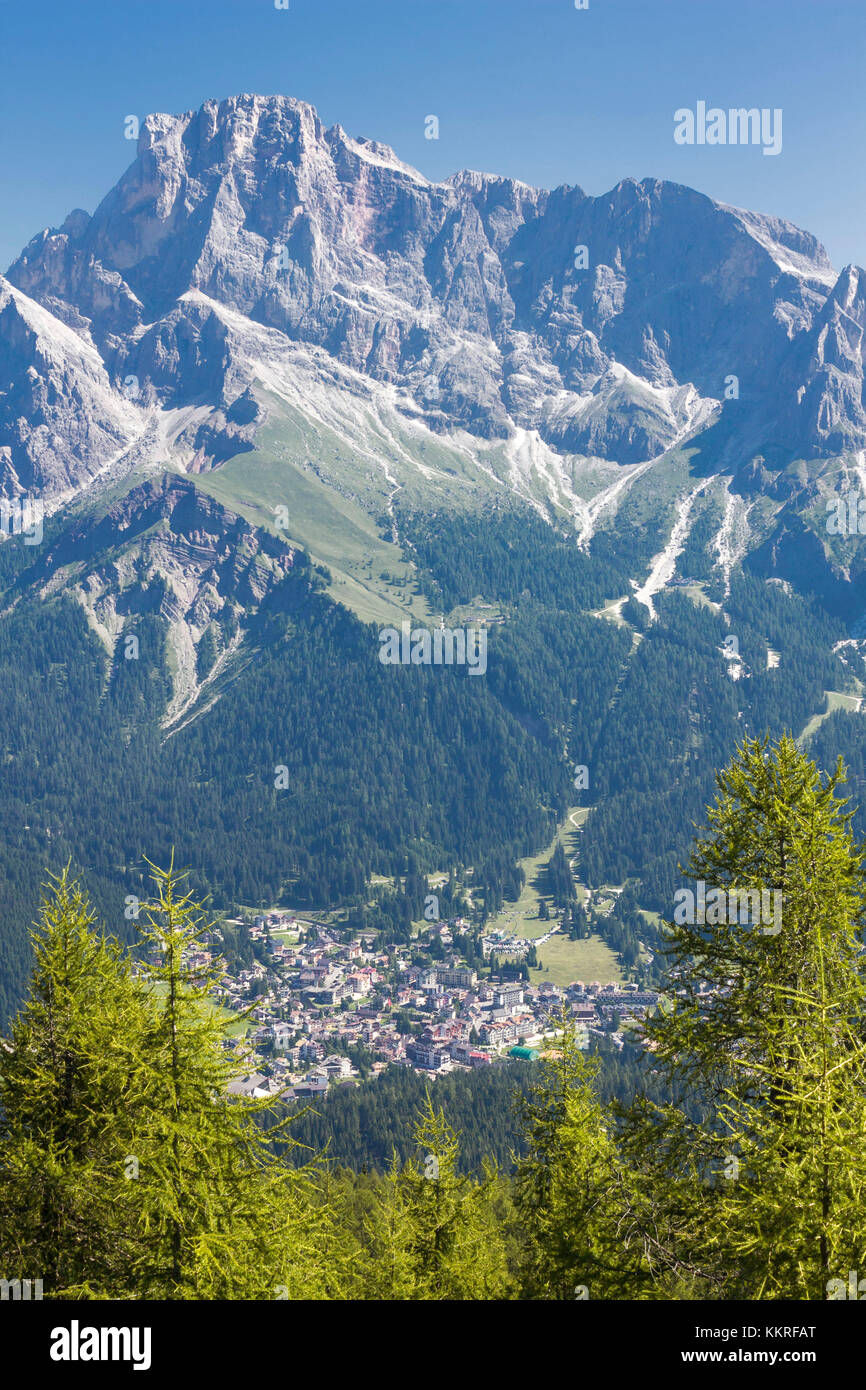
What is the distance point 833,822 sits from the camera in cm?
1912

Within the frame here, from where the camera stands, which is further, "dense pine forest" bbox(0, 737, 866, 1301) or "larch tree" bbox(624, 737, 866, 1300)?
"dense pine forest" bbox(0, 737, 866, 1301)

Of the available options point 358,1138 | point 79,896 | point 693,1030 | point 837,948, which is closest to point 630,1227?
point 693,1030

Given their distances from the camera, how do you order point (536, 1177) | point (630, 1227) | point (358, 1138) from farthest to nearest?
point (358, 1138), point (536, 1177), point (630, 1227)

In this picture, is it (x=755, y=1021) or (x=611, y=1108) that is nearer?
(x=755, y=1021)

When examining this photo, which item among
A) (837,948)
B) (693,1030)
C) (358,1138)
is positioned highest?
(837,948)

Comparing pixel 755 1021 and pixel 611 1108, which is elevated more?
pixel 755 1021

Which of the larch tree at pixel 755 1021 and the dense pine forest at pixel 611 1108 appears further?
the dense pine forest at pixel 611 1108

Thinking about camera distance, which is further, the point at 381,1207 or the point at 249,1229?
the point at 381,1207

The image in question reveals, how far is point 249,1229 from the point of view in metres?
17.3

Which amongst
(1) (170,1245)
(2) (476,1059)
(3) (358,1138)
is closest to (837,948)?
(1) (170,1245)

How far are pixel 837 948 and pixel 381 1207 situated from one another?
2219 cm
